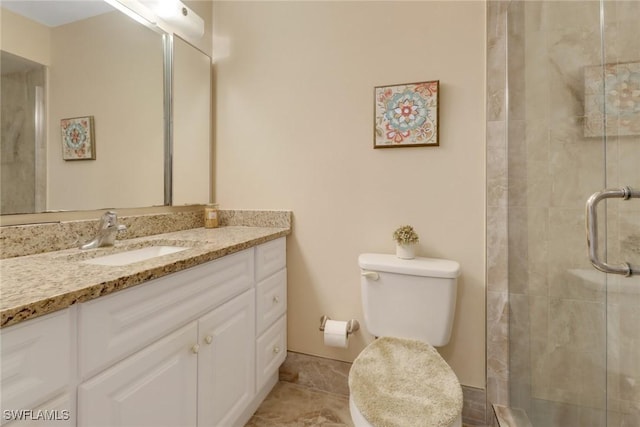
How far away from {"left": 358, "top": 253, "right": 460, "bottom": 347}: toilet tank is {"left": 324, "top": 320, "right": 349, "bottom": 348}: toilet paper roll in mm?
173

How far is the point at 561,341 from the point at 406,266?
23.6 inches

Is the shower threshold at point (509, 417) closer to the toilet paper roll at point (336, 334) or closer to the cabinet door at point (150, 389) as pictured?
the toilet paper roll at point (336, 334)

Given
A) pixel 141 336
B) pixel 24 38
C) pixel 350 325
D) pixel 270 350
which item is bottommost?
pixel 270 350

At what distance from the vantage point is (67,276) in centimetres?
70

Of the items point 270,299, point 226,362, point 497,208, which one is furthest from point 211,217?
point 497,208

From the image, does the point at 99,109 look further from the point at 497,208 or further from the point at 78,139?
the point at 497,208

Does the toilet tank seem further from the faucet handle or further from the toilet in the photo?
the faucet handle

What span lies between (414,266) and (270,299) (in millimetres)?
696

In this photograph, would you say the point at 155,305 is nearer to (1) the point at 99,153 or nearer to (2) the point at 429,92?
(1) the point at 99,153

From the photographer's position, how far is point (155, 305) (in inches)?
31.5

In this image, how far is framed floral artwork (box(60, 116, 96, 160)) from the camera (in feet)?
3.61

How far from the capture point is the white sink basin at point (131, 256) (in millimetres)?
1071

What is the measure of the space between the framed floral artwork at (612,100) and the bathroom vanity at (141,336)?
4.27ft

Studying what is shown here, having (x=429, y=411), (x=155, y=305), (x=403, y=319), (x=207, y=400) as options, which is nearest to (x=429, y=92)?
(x=403, y=319)
